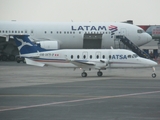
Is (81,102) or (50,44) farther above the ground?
(50,44)

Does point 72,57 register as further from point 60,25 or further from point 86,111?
A: point 60,25

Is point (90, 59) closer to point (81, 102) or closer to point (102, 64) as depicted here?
point (102, 64)

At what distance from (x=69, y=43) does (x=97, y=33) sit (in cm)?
349

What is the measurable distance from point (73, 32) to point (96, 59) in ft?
85.0

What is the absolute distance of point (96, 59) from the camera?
3822cm

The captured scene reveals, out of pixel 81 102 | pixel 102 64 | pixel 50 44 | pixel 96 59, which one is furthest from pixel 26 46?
pixel 50 44

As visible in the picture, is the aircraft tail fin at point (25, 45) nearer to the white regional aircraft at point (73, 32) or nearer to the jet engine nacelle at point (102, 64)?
the jet engine nacelle at point (102, 64)

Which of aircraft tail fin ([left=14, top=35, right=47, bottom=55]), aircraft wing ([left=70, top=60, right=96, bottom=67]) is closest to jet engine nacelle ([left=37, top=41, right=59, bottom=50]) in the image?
aircraft tail fin ([left=14, top=35, right=47, bottom=55])

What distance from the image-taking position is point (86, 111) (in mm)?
18438

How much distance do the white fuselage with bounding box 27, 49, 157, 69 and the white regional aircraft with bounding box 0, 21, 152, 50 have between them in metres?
24.8

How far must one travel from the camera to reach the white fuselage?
123 ft

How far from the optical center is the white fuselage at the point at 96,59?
123 ft

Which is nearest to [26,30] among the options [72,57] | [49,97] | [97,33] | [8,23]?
[8,23]

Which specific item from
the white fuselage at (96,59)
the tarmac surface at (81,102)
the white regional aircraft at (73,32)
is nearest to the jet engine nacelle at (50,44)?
the white regional aircraft at (73,32)
